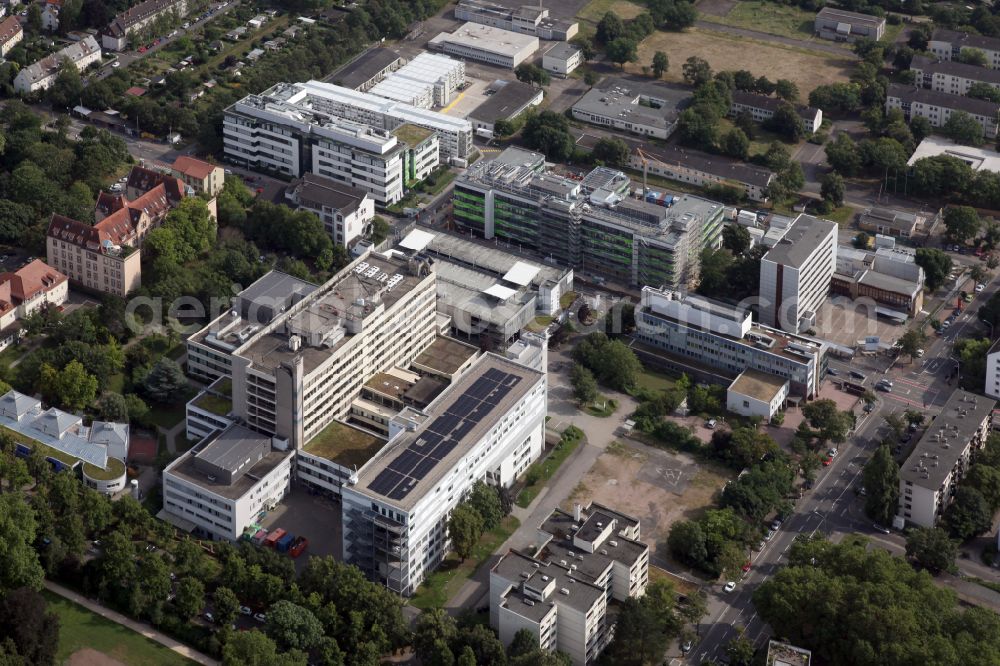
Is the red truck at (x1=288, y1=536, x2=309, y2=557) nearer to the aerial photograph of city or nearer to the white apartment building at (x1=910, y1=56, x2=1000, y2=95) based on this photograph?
the aerial photograph of city

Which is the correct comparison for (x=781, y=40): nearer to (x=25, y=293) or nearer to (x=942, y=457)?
(x=942, y=457)

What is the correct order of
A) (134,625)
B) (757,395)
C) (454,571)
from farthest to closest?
1. (757,395)
2. (454,571)
3. (134,625)

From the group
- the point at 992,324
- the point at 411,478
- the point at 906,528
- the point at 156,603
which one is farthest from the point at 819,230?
the point at 156,603

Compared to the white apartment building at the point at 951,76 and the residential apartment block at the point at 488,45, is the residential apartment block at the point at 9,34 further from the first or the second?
the white apartment building at the point at 951,76

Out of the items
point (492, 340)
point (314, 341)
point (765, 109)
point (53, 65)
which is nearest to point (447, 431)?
point (314, 341)

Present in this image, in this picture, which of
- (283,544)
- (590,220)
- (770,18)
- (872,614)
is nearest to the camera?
(872,614)
